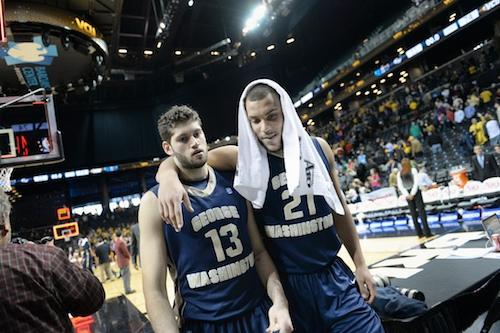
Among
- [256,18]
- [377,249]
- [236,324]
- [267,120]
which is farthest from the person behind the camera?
[256,18]

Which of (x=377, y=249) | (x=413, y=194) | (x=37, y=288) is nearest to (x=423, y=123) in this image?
(x=413, y=194)

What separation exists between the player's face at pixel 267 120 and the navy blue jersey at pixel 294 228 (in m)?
0.14

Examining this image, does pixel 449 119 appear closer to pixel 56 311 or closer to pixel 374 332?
pixel 374 332

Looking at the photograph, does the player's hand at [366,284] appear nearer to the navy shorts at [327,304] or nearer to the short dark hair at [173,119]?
the navy shorts at [327,304]

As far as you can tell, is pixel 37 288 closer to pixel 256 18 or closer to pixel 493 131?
pixel 493 131

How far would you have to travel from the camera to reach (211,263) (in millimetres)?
1715

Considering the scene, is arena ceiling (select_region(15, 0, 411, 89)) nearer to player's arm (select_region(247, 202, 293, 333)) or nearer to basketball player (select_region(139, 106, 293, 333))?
basketball player (select_region(139, 106, 293, 333))

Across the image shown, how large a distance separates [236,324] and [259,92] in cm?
119

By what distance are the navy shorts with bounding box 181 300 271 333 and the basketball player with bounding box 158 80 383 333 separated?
0.24 m

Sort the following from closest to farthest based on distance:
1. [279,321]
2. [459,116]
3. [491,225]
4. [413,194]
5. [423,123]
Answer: [279,321] → [491,225] → [413,194] → [459,116] → [423,123]

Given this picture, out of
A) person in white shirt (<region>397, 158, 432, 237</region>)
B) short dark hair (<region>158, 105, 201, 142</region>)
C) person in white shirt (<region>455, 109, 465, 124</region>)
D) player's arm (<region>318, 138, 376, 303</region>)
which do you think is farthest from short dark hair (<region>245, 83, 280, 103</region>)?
person in white shirt (<region>455, 109, 465, 124</region>)

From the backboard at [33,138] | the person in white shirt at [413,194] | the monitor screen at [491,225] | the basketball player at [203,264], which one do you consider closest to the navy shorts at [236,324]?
the basketball player at [203,264]

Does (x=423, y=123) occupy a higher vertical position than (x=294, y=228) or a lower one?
higher

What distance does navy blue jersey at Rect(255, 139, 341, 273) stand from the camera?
192 cm
